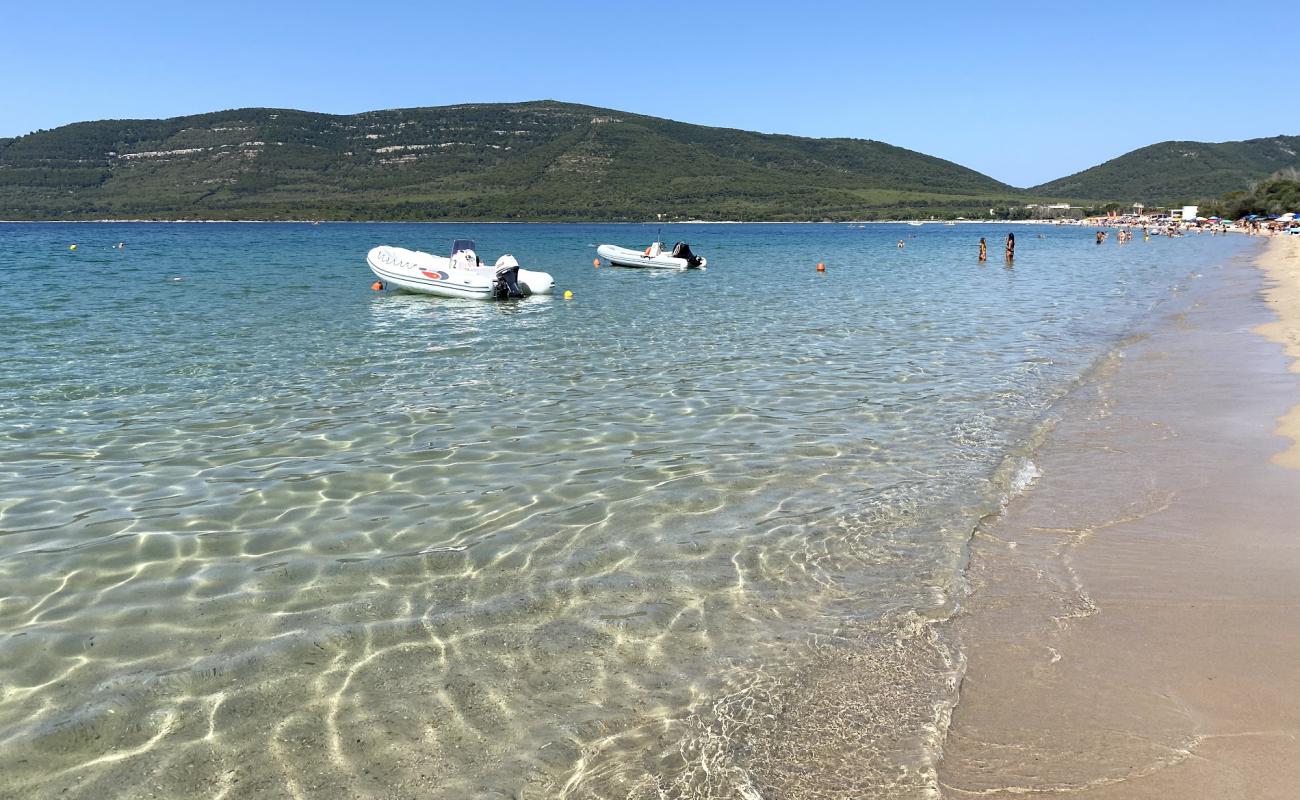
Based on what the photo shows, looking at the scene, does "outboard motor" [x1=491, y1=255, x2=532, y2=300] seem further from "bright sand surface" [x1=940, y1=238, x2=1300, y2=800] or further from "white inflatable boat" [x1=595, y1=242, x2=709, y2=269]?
"bright sand surface" [x1=940, y1=238, x2=1300, y2=800]

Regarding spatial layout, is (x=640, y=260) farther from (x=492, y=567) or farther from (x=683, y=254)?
(x=492, y=567)

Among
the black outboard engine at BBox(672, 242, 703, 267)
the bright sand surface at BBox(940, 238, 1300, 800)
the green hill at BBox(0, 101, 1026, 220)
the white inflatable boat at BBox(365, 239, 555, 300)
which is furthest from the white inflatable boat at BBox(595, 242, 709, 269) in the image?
the green hill at BBox(0, 101, 1026, 220)

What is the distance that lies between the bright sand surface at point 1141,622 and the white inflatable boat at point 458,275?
1998 centimetres

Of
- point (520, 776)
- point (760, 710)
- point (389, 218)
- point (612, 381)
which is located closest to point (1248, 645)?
point (760, 710)

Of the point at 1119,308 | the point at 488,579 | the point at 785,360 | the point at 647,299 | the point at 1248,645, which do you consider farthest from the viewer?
the point at 647,299

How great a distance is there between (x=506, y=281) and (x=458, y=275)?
1562 mm

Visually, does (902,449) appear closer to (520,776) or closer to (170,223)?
(520,776)

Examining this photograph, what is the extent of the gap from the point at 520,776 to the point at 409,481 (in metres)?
4.59

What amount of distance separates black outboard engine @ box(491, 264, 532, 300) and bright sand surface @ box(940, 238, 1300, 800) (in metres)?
19.9

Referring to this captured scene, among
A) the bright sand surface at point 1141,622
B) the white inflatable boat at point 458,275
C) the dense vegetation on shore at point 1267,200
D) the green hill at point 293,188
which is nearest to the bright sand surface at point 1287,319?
the bright sand surface at point 1141,622

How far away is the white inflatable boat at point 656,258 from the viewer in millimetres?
42031

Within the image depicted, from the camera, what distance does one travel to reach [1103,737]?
3.60m

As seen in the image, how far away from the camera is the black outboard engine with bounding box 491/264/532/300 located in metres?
26.7

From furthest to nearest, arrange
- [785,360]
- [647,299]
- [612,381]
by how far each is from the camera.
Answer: [647,299]
[785,360]
[612,381]
